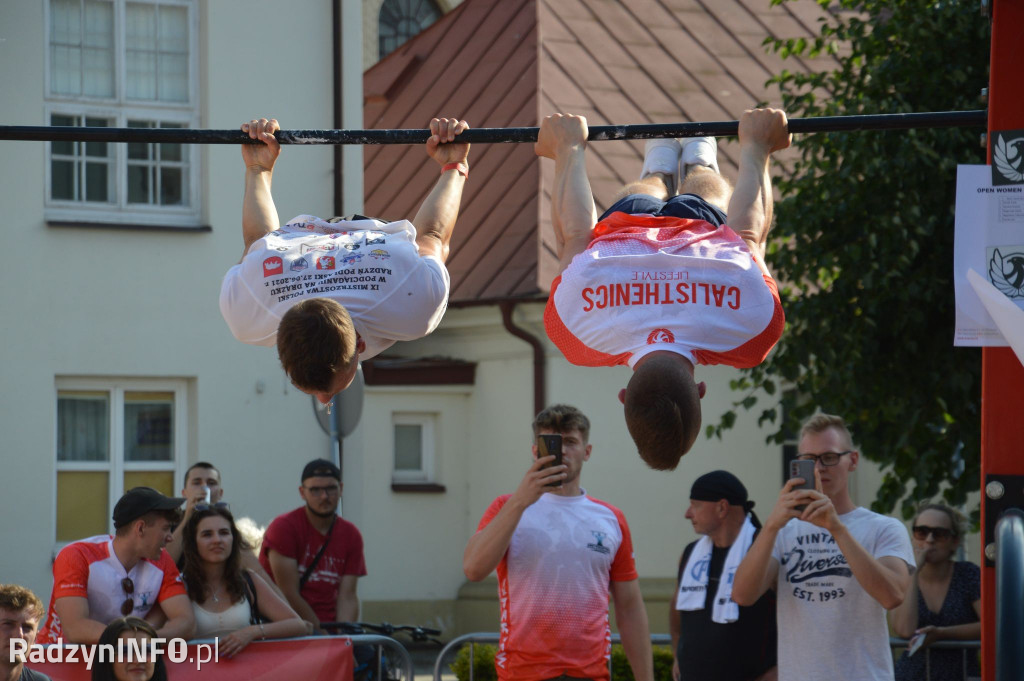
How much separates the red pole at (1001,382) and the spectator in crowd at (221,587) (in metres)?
4.10

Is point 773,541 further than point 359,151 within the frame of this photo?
No

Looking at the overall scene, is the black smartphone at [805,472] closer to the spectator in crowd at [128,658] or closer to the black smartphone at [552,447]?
the black smartphone at [552,447]

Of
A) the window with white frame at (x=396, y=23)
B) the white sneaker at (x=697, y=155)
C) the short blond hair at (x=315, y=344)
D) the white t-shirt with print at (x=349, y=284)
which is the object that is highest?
the window with white frame at (x=396, y=23)

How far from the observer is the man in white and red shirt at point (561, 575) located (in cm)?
616

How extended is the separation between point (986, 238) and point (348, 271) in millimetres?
2416

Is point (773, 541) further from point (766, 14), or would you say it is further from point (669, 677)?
point (766, 14)

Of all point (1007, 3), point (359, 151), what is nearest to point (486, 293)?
point (359, 151)

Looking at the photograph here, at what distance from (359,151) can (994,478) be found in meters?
11.0

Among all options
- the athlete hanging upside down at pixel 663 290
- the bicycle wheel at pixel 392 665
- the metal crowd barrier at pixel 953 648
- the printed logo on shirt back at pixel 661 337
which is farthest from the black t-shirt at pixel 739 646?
the printed logo on shirt back at pixel 661 337

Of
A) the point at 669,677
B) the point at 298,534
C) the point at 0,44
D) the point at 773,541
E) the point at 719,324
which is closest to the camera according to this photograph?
the point at 719,324

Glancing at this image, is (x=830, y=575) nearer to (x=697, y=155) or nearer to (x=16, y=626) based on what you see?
(x=697, y=155)

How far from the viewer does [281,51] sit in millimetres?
14031

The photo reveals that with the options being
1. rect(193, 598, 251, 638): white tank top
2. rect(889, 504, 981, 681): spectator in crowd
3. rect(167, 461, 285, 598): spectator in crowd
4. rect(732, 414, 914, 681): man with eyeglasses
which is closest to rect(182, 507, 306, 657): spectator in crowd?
rect(193, 598, 251, 638): white tank top

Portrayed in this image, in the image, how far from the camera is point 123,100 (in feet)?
45.5
